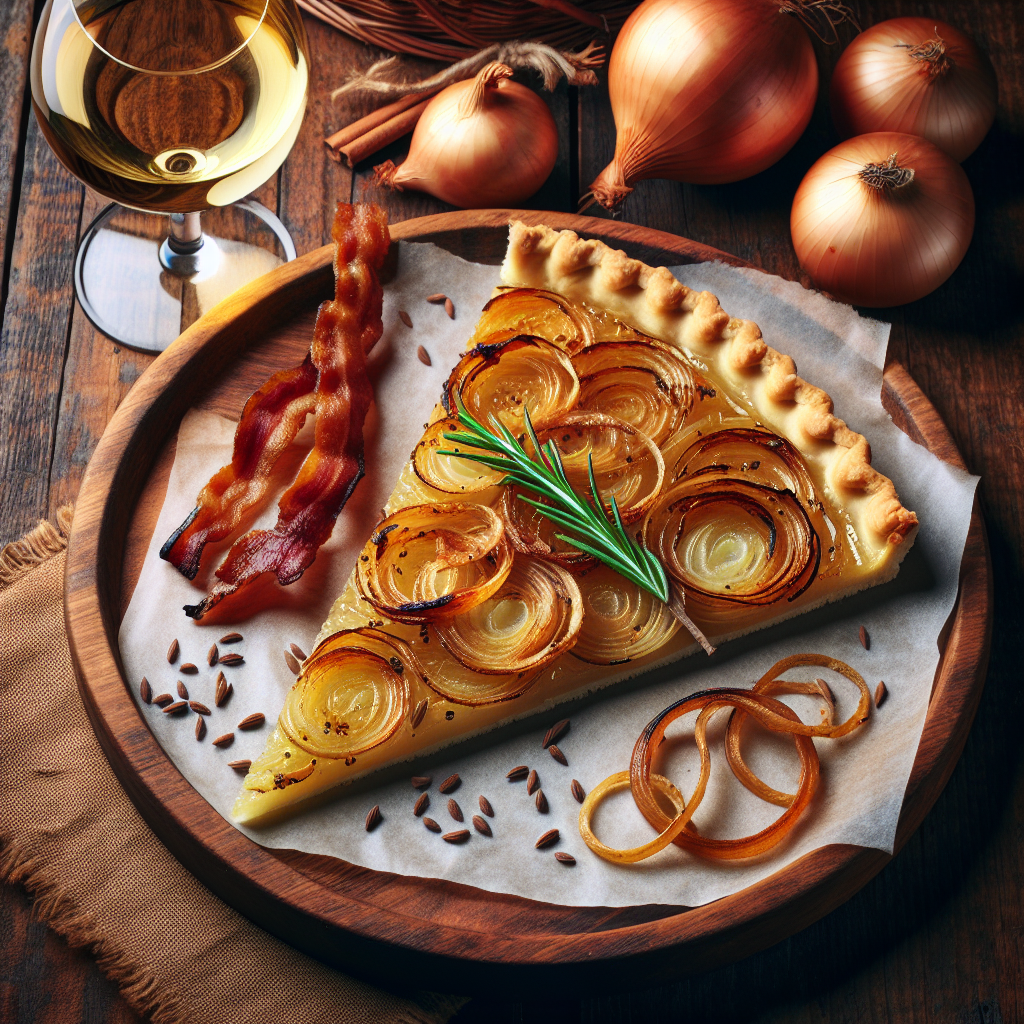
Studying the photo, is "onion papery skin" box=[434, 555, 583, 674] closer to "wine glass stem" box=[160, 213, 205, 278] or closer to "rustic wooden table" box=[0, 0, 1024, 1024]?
"rustic wooden table" box=[0, 0, 1024, 1024]

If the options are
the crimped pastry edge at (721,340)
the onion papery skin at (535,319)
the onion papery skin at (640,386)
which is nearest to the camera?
the crimped pastry edge at (721,340)

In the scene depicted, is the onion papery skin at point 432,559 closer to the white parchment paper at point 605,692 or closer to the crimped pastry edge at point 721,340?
the white parchment paper at point 605,692

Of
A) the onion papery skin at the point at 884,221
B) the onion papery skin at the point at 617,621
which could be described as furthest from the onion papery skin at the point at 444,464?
the onion papery skin at the point at 884,221

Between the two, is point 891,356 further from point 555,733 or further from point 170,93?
point 170,93

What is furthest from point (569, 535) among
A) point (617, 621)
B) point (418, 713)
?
point (418, 713)

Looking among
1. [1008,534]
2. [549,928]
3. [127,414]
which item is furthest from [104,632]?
[1008,534]

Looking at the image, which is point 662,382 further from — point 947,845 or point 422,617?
point 947,845
